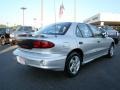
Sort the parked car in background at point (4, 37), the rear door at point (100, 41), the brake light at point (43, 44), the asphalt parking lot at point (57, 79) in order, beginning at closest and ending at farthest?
1. the asphalt parking lot at point (57, 79)
2. the brake light at point (43, 44)
3. the rear door at point (100, 41)
4. the parked car in background at point (4, 37)

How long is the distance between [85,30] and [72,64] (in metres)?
1.29

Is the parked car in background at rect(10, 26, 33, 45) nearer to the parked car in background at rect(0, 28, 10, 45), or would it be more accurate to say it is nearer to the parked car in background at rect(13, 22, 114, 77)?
the parked car in background at rect(0, 28, 10, 45)

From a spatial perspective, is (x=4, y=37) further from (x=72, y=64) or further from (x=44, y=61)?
(x=44, y=61)

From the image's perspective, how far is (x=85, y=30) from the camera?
585 cm

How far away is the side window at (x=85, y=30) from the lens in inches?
222

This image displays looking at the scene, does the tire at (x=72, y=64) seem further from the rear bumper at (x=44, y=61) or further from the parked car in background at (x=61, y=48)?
the rear bumper at (x=44, y=61)

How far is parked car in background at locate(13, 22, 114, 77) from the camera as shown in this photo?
4.56 m

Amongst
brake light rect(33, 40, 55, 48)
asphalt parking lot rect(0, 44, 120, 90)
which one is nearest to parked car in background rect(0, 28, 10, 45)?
asphalt parking lot rect(0, 44, 120, 90)

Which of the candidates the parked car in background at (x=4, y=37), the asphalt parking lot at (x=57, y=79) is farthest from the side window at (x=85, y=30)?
the parked car in background at (x=4, y=37)

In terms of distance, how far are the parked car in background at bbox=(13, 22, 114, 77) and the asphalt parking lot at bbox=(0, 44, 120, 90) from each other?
36cm

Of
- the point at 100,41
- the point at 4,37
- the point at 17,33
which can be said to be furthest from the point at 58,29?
the point at 4,37

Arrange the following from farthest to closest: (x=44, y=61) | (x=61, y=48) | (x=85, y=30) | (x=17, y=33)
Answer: (x=17, y=33)
(x=85, y=30)
(x=61, y=48)
(x=44, y=61)

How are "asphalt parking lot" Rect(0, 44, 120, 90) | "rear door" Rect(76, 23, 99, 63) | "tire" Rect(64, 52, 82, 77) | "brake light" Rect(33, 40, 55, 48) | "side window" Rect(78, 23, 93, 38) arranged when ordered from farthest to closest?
"side window" Rect(78, 23, 93, 38) → "rear door" Rect(76, 23, 99, 63) → "tire" Rect(64, 52, 82, 77) → "brake light" Rect(33, 40, 55, 48) → "asphalt parking lot" Rect(0, 44, 120, 90)

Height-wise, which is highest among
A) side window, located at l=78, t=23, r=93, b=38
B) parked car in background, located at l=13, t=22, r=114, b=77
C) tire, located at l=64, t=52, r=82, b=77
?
side window, located at l=78, t=23, r=93, b=38
